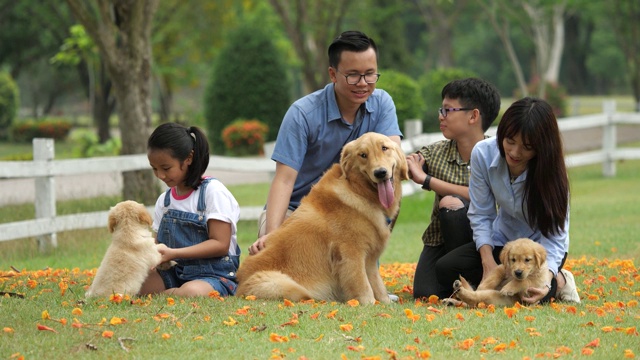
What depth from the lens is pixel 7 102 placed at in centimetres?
3997

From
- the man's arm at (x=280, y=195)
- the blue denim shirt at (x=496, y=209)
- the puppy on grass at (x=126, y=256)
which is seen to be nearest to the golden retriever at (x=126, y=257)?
the puppy on grass at (x=126, y=256)

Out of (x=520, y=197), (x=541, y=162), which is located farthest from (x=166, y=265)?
(x=541, y=162)

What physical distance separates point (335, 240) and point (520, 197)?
4.52 feet

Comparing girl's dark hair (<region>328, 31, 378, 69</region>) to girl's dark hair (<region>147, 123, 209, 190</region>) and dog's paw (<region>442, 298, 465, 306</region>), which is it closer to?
girl's dark hair (<region>147, 123, 209, 190</region>)

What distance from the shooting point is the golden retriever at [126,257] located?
602 cm

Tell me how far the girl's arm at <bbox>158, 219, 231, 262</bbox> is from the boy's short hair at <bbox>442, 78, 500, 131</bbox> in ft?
6.77

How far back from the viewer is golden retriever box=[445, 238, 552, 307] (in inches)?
226

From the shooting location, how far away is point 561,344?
4.93 m

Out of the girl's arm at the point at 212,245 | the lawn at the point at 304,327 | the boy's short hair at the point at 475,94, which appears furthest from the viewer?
the boy's short hair at the point at 475,94

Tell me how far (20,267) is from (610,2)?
31194 mm

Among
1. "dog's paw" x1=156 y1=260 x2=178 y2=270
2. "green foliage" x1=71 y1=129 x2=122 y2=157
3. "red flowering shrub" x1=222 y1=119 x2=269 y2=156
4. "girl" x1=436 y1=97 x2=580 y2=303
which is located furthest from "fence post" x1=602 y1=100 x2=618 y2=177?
"dog's paw" x1=156 y1=260 x2=178 y2=270

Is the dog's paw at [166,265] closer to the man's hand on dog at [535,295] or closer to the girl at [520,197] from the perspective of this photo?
the girl at [520,197]

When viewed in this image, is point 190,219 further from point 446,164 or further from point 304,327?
point 446,164

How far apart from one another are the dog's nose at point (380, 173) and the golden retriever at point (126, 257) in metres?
1.68
